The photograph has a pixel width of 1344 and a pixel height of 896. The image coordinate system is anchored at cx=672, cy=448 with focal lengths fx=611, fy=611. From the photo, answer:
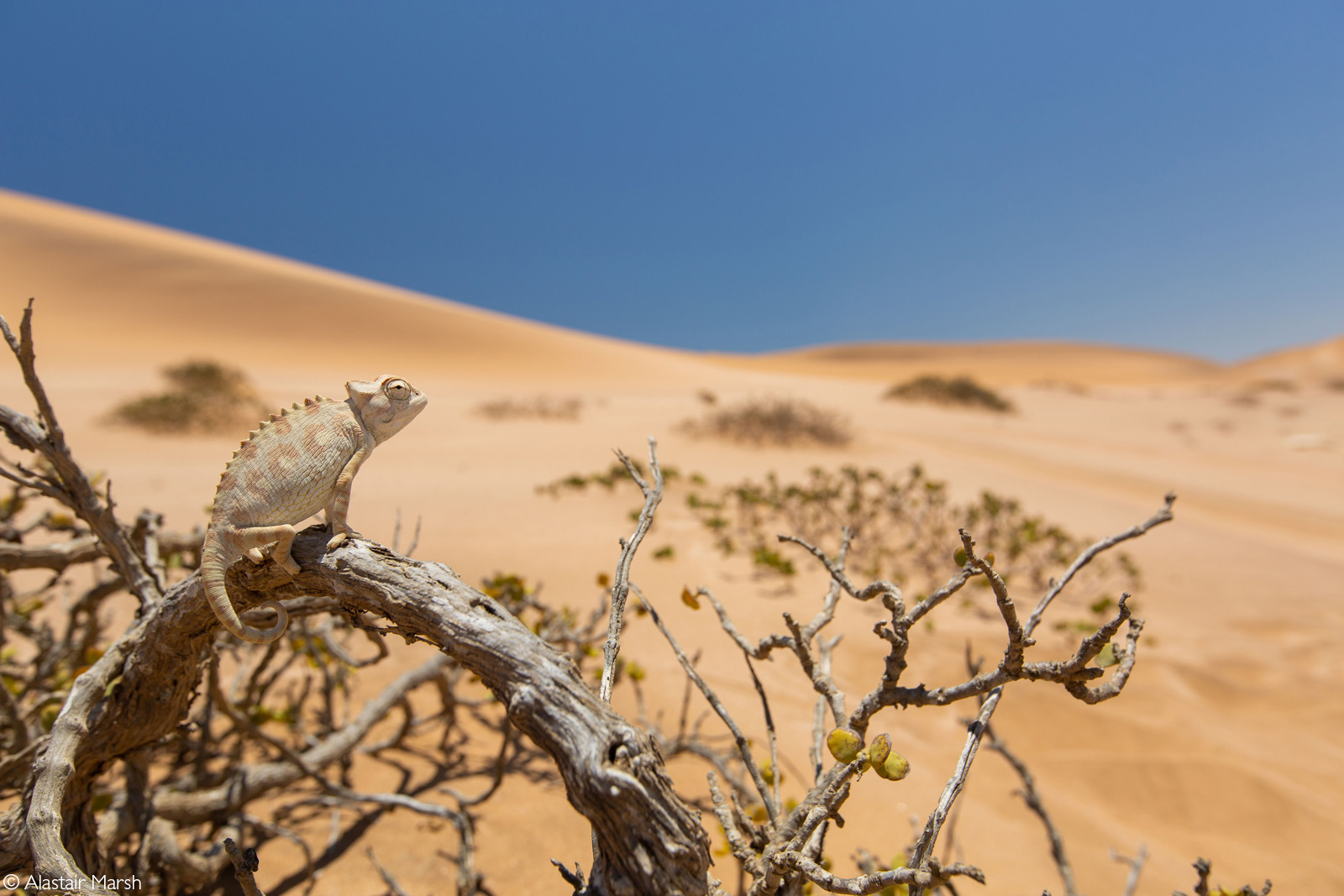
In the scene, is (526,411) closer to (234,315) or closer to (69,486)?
(69,486)

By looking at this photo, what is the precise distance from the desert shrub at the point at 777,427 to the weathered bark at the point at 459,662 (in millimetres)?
10799

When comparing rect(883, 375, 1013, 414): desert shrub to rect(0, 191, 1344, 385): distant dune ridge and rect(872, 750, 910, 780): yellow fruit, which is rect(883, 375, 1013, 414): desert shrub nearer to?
rect(0, 191, 1344, 385): distant dune ridge

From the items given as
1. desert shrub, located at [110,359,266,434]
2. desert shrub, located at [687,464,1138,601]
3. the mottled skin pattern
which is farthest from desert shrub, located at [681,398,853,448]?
the mottled skin pattern

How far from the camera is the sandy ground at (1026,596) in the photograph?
260 centimetres

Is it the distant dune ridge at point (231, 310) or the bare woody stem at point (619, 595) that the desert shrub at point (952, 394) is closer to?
the distant dune ridge at point (231, 310)

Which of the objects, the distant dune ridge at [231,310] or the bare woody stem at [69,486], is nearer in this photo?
the bare woody stem at [69,486]

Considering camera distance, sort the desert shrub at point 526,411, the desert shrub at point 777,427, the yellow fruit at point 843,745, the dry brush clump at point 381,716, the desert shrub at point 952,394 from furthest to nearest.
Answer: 1. the desert shrub at point 952,394
2. the desert shrub at point 526,411
3. the desert shrub at point 777,427
4. the yellow fruit at point 843,745
5. the dry brush clump at point 381,716

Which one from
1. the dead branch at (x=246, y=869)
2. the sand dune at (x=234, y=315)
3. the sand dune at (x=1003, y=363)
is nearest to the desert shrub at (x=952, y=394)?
the sand dune at (x=234, y=315)

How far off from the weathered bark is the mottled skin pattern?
0.07 metres

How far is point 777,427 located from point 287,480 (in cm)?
1138

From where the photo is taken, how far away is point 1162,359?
82.4m

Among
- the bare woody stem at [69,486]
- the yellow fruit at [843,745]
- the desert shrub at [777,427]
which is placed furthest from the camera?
the desert shrub at [777,427]

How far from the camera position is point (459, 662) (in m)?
1.09

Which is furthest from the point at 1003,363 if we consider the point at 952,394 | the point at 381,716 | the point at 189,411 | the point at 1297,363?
the point at 381,716
